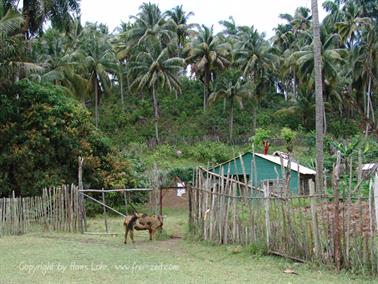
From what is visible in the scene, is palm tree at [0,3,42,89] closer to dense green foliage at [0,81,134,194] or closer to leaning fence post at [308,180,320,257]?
dense green foliage at [0,81,134,194]

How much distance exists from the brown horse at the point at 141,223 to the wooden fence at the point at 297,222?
4.66ft

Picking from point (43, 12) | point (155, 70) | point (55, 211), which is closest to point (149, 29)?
point (155, 70)

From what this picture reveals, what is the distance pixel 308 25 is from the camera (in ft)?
172

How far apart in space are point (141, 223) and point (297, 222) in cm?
529

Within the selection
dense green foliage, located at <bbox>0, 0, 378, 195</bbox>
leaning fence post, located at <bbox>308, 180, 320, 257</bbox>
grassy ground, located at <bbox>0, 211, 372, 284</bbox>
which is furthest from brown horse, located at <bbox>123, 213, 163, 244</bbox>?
dense green foliage, located at <bbox>0, 0, 378, 195</bbox>

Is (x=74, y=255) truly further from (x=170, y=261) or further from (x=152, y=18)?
(x=152, y=18)

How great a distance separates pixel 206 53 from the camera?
4544cm

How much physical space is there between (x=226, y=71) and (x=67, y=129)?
2922 centimetres

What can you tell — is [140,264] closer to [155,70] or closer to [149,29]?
[155,70]

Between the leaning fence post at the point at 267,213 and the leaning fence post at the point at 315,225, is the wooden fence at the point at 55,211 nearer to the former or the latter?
the leaning fence post at the point at 267,213

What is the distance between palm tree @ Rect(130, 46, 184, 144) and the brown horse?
2851cm

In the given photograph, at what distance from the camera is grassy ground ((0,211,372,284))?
26.4 feet

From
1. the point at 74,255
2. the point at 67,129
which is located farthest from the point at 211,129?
the point at 74,255

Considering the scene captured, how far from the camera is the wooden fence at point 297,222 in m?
8.21
